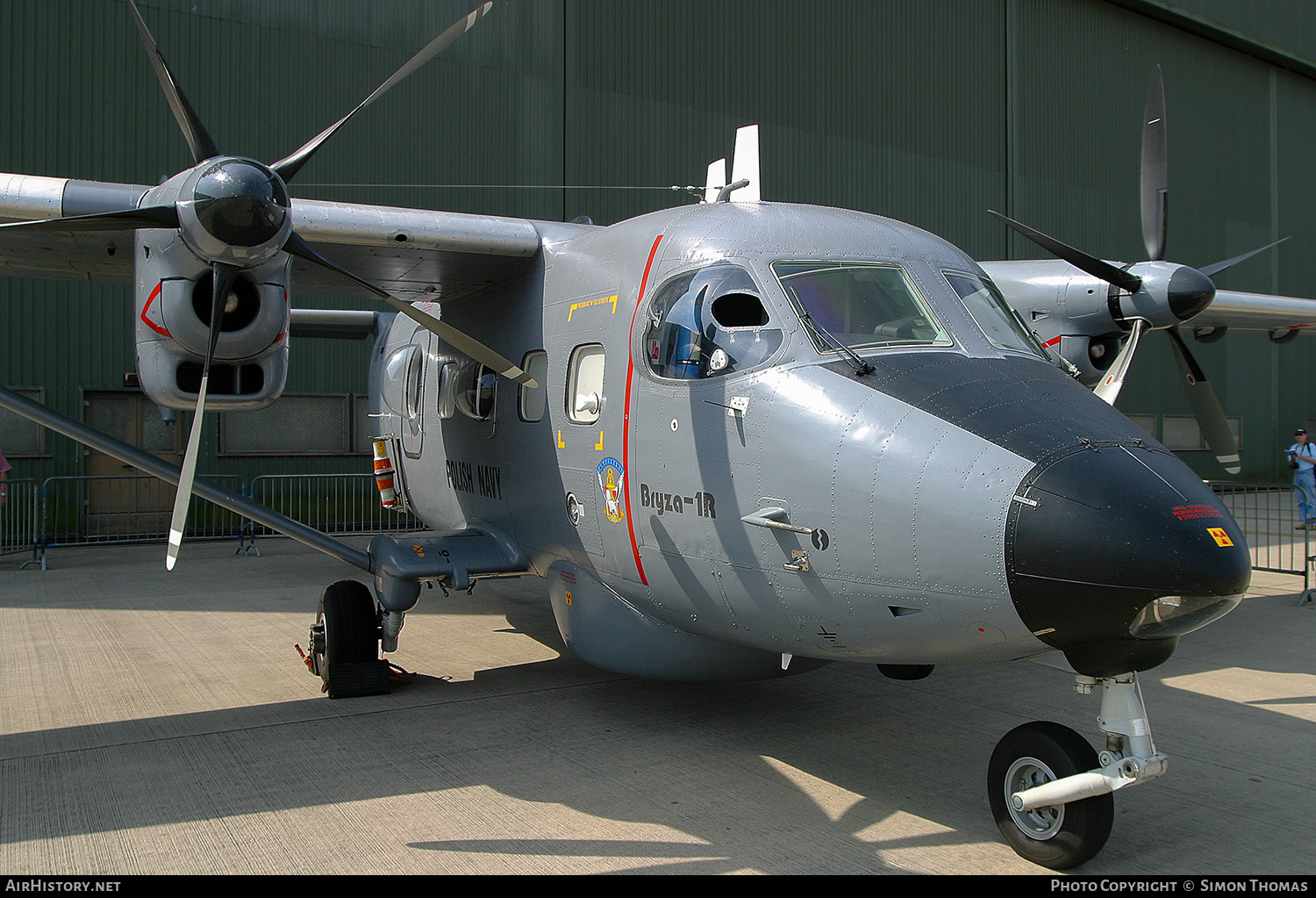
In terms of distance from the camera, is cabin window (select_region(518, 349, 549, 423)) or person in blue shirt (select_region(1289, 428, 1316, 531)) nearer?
cabin window (select_region(518, 349, 549, 423))

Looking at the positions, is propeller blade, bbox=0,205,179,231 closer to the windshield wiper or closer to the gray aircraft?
the gray aircraft

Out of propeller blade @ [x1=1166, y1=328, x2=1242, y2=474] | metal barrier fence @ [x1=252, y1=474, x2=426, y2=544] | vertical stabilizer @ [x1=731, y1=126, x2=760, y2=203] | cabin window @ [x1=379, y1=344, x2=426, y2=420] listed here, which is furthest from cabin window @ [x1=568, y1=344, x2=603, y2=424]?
metal barrier fence @ [x1=252, y1=474, x2=426, y2=544]

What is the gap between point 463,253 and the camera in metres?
7.04

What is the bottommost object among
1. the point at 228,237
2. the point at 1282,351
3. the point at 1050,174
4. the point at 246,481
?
the point at 246,481

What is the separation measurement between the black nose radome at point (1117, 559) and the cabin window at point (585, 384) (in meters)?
2.90

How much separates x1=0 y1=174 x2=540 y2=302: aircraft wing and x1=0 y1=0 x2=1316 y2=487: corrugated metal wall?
8556 mm

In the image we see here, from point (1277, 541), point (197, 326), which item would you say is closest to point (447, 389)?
point (197, 326)

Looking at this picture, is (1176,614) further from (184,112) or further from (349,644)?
(184,112)

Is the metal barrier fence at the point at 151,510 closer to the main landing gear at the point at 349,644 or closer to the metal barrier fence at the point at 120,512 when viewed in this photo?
the metal barrier fence at the point at 120,512

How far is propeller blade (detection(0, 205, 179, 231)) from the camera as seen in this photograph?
540cm

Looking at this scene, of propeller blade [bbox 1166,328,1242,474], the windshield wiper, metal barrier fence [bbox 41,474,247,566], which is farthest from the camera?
metal barrier fence [bbox 41,474,247,566]

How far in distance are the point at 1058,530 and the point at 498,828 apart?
2869 mm

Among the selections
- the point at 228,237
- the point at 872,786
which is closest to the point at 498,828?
the point at 872,786

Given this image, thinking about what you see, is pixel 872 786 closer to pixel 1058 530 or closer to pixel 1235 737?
pixel 1058 530
